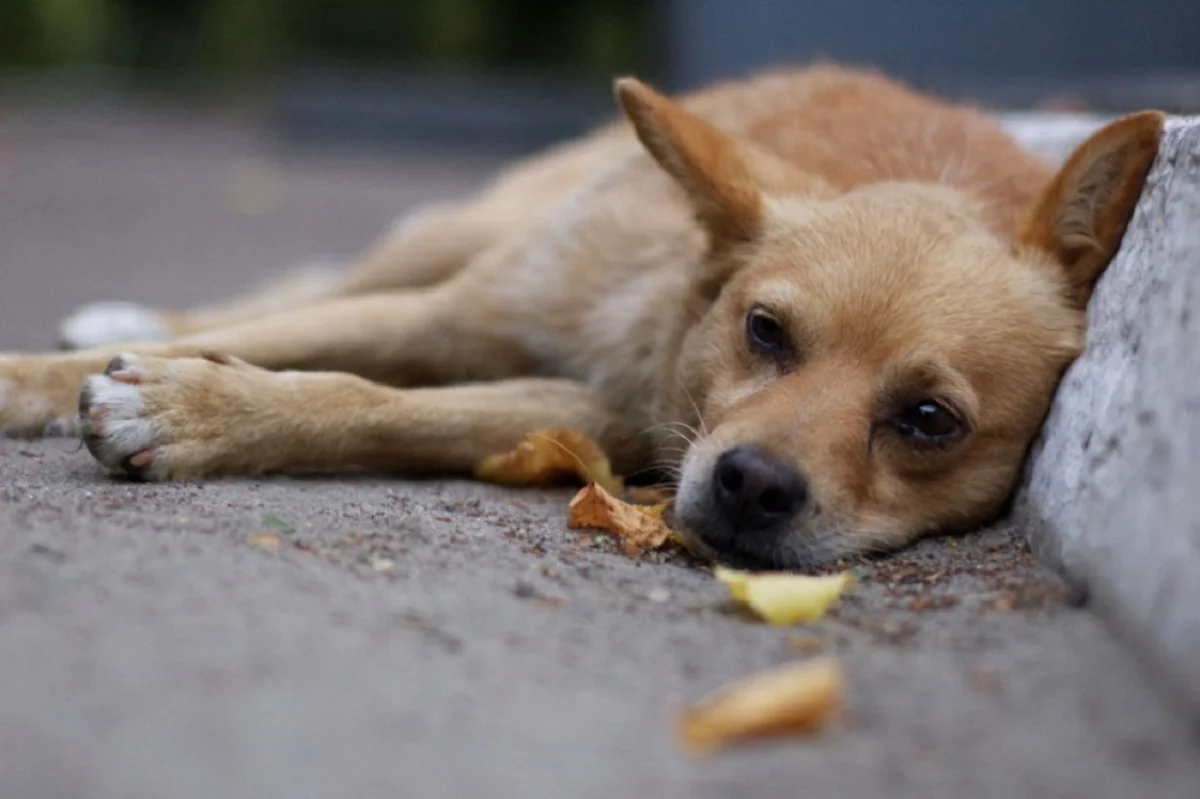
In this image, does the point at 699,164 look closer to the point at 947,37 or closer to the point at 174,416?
the point at 174,416

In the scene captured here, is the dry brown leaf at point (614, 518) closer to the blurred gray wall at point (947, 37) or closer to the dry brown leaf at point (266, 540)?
the dry brown leaf at point (266, 540)

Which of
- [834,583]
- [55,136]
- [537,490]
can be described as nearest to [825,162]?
[537,490]

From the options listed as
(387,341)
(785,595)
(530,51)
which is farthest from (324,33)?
(785,595)

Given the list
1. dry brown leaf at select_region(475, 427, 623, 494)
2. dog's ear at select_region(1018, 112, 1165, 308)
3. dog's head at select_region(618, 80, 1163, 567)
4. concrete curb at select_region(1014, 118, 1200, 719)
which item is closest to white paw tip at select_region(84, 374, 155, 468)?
dry brown leaf at select_region(475, 427, 623, 494)

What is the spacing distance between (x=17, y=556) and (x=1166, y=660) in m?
2.02

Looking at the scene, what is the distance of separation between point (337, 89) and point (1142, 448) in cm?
1491

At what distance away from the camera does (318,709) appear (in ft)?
6.41

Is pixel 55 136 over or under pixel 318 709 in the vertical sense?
under

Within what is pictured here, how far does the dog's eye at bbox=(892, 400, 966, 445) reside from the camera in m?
3.28

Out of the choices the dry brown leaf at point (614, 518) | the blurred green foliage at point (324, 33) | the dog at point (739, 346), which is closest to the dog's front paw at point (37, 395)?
the dog at point (739, 346)

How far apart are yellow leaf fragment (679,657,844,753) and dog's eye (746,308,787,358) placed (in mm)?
1534

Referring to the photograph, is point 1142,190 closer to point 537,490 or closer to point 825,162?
point 825,162

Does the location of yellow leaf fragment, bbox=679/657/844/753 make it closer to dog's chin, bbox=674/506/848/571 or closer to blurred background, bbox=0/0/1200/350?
dog's chin, bbox=674/506/848/571

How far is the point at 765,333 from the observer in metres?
3.49
